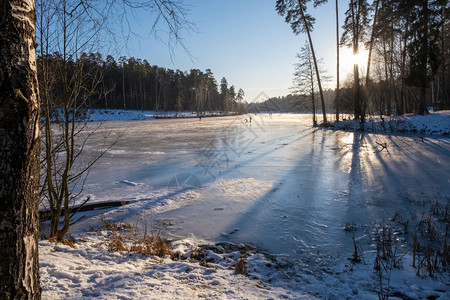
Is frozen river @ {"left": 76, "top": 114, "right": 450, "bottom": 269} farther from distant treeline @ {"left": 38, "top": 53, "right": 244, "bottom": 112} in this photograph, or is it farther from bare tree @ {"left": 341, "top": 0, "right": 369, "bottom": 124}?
distant treeline @ {"left": 38, "top": 53, "right": 244, "bottom": 112}

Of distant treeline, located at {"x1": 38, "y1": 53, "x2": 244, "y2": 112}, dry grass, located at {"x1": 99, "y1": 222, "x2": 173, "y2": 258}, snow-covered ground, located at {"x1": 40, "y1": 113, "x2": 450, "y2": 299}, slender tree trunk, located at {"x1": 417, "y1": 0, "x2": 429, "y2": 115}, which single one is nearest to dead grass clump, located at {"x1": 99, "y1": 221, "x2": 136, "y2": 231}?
dry grass, located at {"x1": 99, "y1": 222, "x2": 173, "y2": 258}

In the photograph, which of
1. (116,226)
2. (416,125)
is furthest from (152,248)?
(416,125)

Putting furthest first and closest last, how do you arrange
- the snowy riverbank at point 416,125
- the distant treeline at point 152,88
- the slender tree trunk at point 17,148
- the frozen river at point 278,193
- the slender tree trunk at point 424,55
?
1. the distant treeline at point 152,88
2. the slender tree trunk at point 424,55
3. the snowy riverbank at point 416,125
4. the frozen river at point 278,193
5. the slender tree trunk at point 17,148

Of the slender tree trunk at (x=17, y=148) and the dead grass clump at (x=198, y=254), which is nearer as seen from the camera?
the slender tree trunk at (x=17, y=148)

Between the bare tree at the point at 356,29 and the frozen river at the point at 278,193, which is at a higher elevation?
the bare tree at the point at 356,29

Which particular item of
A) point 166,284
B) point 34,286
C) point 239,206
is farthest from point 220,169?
point 34,286

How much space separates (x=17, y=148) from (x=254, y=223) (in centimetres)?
438

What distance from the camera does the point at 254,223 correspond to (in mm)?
5051

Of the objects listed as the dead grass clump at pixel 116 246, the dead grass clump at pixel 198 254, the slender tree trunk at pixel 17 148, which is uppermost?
the slender tree trunk at pixel 17 148

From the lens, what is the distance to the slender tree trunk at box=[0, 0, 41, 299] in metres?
1.18

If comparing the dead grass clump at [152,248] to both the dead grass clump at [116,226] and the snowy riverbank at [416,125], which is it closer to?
the dead grass clump at [116,226]

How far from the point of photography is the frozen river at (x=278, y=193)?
15.0ft

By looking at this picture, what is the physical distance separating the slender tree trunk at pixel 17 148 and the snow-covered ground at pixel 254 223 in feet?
3.54

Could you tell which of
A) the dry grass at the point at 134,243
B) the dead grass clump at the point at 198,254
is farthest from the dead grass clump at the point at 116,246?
the dead grass clump at the point at 198,254
